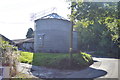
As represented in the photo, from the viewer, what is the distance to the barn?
1922cm

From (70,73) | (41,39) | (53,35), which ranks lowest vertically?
(70,73)

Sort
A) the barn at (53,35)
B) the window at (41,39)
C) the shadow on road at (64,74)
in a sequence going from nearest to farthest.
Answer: the shadow on road at (64,74)
the barn at (53,35)
the window at (41,39)

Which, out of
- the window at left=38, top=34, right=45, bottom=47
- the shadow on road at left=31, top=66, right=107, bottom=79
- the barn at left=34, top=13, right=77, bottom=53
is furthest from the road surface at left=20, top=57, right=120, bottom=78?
the window at left=38, top=34, right=45, bottom=47

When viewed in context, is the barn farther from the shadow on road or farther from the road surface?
the shadow on road

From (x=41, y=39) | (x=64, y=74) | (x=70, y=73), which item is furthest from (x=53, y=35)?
(x=64, y=74)

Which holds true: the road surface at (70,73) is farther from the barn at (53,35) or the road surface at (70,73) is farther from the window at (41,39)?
the window at (41,39)

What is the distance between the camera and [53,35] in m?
19.4

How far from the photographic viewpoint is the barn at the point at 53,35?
1922cm

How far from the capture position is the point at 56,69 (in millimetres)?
10633

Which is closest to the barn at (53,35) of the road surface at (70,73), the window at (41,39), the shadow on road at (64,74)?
the window at (41,39)

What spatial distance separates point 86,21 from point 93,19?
0.26 m

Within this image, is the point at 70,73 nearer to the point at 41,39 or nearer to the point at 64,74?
the point at 64,74

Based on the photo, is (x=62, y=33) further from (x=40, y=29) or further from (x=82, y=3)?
(x=82, y=3)

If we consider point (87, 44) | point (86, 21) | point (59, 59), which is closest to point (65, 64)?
point (59, 59)
